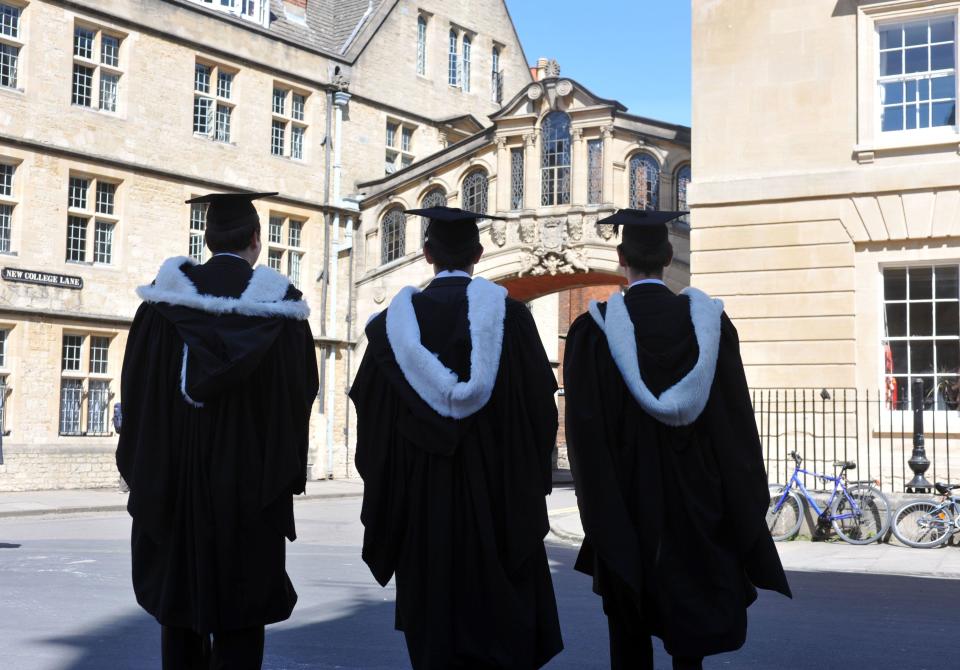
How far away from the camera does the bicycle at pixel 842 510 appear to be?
14.7 m

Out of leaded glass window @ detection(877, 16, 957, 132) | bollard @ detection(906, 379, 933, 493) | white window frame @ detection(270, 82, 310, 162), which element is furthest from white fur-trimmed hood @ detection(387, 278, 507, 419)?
white window frame @ detection(270, 82, 310, 162)

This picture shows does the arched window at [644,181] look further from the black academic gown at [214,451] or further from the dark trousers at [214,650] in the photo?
the dark trousers at [214,650]

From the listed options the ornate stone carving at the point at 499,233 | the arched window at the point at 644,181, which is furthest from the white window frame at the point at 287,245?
the arched window at the point at 644,181

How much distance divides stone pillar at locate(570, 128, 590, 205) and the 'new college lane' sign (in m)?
10.3

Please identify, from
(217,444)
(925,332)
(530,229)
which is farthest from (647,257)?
(530,229)

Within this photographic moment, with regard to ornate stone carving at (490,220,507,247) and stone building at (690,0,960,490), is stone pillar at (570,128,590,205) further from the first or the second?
stone building at (690,0,960,490)

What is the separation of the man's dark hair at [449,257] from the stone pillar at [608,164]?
67.6ft

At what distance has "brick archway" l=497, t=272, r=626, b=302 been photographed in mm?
26672

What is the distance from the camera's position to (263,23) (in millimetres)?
28656

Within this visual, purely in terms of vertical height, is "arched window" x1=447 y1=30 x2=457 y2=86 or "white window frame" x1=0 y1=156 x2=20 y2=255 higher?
"arched window" x1=447 y1=30 x2=457 y2=86

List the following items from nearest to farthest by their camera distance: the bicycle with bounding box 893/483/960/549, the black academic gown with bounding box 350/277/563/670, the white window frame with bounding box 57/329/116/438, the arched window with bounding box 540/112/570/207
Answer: the black academic gown with bounding box 350/277/563/670, the bicycle with bounding box 893/483/960/549, the white window frame with bounding box 57/329/116/438, the arched window with bounding box 540/112/570/207

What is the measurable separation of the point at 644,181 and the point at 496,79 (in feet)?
34.5

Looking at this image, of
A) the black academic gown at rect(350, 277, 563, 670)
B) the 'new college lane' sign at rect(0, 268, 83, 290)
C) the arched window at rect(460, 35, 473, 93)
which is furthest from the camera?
the arched window at rect(460, 35, 473, 93)

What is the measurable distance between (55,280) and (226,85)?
6.57 m
